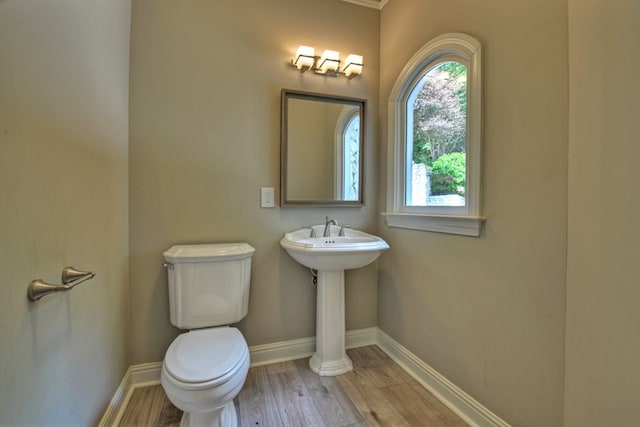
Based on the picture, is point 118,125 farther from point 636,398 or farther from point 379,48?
point 636,398

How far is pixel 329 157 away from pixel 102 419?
183 centimetres

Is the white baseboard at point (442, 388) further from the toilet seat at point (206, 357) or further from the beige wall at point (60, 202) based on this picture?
the beige wall at point (60, 202)

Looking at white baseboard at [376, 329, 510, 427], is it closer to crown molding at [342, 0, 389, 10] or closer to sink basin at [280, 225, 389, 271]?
sink basin at [280, 225, 389, 271]

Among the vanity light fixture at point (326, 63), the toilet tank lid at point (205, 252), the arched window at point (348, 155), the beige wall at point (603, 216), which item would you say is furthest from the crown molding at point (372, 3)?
the toilet tank lid at point (205, 252)

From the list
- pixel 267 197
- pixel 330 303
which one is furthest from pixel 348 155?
pixel 330 303

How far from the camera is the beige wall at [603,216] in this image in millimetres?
795

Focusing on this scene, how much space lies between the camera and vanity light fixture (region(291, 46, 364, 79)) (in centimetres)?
188

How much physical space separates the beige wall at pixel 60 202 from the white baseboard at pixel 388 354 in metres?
0.15

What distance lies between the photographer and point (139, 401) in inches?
62.0

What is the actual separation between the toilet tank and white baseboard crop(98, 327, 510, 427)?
16.5 inches

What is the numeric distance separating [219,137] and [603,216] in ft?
5.95

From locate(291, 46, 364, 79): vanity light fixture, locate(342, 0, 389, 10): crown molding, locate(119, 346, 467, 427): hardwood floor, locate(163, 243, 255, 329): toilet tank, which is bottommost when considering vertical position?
locate(119, 346, 467, 427): hardwood floor

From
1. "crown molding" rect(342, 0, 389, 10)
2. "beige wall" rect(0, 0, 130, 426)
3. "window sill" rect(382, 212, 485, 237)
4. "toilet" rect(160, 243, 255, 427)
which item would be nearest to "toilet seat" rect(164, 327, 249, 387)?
"toilet" rect(160, 243, 255, 427)

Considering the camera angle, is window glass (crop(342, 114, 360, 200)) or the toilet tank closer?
the toilet tank
